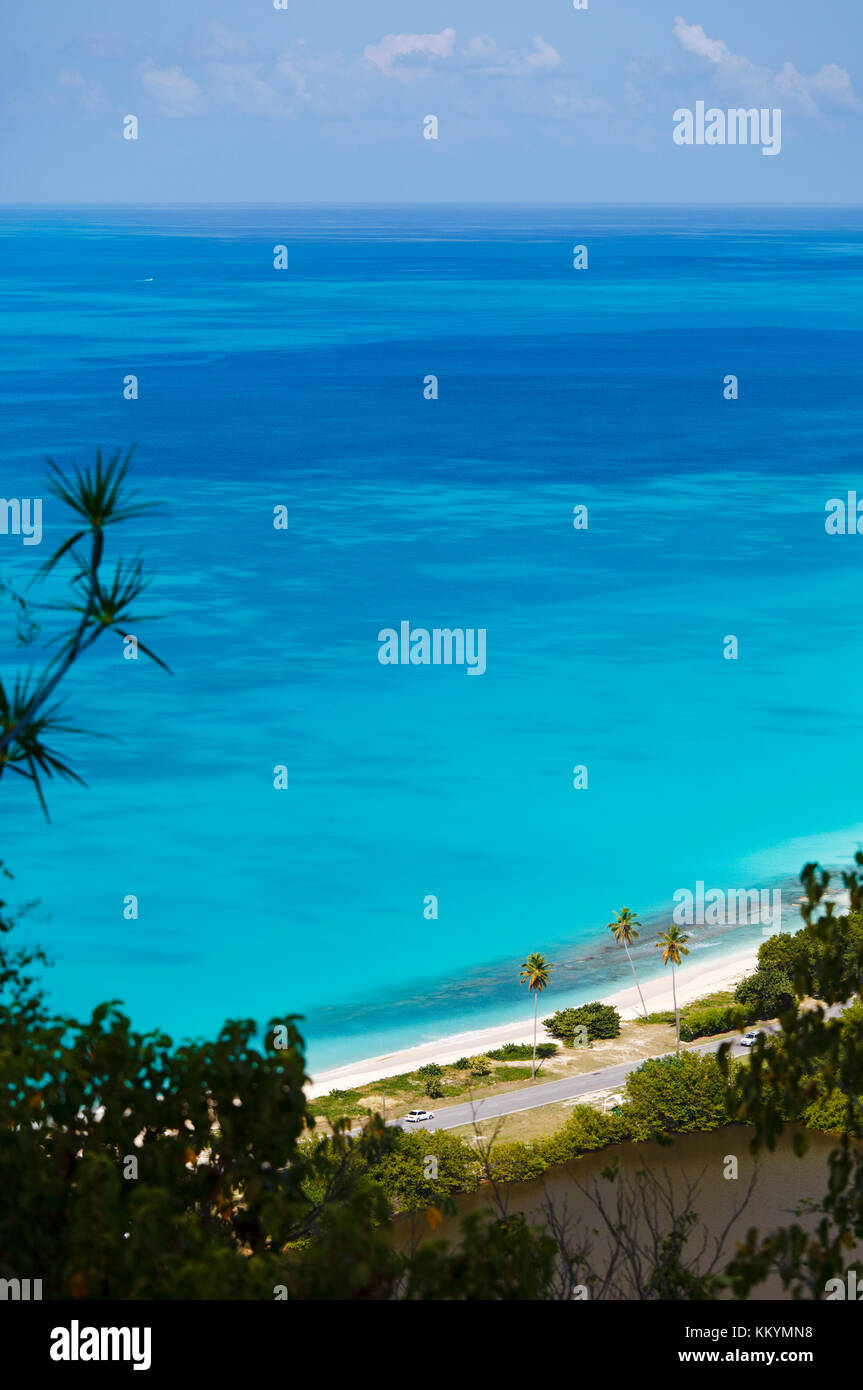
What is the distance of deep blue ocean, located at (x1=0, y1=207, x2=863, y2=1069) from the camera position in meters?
53.6

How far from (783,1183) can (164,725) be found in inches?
1830

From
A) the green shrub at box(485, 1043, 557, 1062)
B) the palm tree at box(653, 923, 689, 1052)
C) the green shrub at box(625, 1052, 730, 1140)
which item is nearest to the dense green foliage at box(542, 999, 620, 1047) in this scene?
the green shrub at box(485, 1043, 557, 1062)

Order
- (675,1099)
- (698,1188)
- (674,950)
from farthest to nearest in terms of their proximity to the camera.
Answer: (674,950)
(675,1099)
(698,1188)

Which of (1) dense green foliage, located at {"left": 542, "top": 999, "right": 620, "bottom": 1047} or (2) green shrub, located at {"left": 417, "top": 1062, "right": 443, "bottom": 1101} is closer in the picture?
(2) green shrub, located at {"left": 417, "top": 1062, "right": 443, "bottom": 1101}

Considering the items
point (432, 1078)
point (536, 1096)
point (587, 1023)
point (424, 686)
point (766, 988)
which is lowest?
point (536, 1096)

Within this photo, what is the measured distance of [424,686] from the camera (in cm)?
8006

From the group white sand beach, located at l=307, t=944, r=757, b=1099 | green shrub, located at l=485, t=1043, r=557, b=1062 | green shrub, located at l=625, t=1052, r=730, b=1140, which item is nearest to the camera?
green shrub, located at l=625, t=1052, r=730, b=1140

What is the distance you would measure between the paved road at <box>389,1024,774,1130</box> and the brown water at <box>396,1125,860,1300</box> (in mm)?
2653

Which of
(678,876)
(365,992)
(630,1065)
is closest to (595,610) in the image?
(678,876)

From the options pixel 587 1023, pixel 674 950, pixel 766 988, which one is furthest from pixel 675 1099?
pixel 674 950

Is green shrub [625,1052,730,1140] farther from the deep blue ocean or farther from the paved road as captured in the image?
the deep blue ocean

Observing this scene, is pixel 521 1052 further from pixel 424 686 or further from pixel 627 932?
pixel 424 686

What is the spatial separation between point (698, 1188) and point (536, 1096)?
342 inches

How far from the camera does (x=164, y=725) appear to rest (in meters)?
72.6
